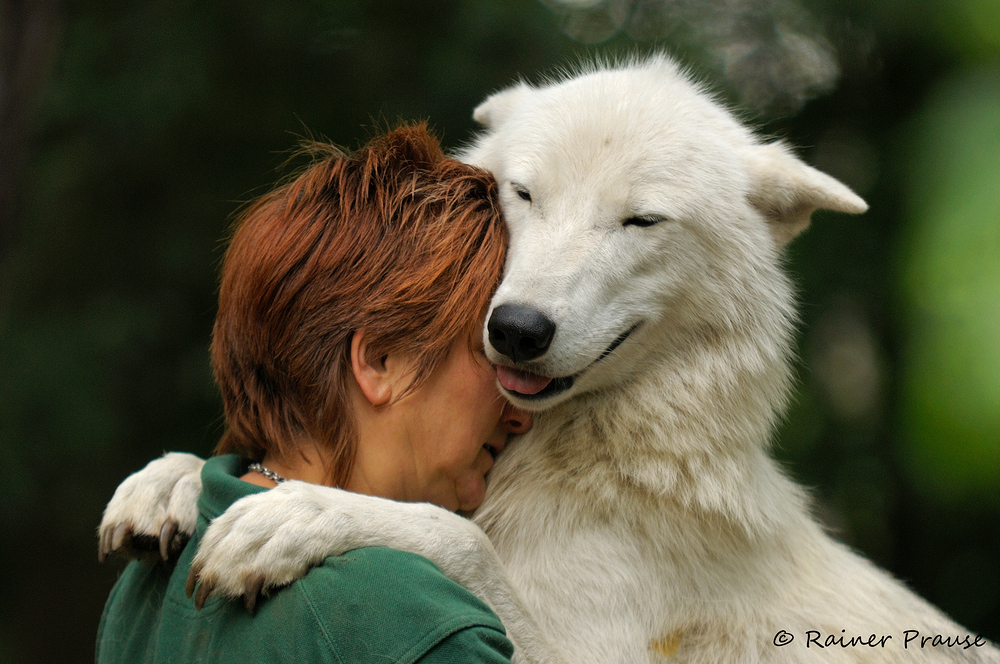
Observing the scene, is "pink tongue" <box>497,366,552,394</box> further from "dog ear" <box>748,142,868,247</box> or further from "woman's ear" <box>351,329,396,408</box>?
"dog ear" <box>748,142,868,247</box>

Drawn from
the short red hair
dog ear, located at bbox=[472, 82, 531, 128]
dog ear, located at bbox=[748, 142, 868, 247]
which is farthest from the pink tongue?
→ dog ear, located at bbox=[472, 82, 531, 128]

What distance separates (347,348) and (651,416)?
91 centimetres

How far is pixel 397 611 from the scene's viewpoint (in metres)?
1.26

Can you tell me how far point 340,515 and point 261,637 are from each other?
288 mm

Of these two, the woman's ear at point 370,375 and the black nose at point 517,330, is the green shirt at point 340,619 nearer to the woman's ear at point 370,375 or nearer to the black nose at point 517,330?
the woman's ear at point 370,375

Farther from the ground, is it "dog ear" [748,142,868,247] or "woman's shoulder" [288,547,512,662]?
"dog ear" [748,142,868,247]

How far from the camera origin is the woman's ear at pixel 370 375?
1.68 meters

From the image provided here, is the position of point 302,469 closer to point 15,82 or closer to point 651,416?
point 651,416

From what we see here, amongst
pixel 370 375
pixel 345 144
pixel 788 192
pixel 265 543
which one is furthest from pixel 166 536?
pixel 345 144

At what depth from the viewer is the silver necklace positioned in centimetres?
178

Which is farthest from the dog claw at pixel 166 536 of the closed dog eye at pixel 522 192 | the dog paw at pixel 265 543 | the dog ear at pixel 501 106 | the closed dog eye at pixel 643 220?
the dog ear at pixel 501 106

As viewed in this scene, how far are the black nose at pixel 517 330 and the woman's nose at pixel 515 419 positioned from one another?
0.91 ft

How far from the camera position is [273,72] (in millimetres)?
4238

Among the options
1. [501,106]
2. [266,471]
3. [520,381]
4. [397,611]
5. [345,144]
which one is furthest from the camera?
[345,144]
